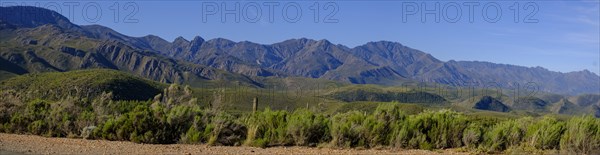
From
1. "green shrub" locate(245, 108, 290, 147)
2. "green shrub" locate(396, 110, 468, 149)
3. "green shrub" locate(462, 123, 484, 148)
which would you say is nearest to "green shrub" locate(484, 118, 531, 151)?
"green shrub" locate(462, 123, 484, 148)

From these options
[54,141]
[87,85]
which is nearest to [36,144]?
[54,141]

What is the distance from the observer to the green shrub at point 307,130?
51.0ft

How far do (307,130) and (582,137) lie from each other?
6.90 metres

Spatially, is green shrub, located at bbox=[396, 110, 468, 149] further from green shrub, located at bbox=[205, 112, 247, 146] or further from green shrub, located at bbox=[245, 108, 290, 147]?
green shrub, located at bbox=[205, 112, 247, 146]

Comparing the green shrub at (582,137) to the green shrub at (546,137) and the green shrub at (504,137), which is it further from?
the green shrub at (504,137)

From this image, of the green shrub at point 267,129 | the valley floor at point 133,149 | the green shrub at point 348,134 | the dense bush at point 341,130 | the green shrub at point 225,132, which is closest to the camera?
the valley floor at point 133,149

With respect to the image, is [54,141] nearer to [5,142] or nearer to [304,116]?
[5,142]

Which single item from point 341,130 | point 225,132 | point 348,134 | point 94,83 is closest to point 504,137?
point 348,134

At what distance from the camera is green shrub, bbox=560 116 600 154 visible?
13953 millimetres

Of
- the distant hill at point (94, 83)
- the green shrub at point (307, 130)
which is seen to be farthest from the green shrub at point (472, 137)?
the distant hill at point (94, 83)

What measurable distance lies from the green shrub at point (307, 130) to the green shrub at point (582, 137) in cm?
610

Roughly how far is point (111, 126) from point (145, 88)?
110 m

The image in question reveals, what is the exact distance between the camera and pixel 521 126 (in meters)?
15.7

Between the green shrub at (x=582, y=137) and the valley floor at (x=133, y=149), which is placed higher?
the green shrub at (x=582, y=137)
